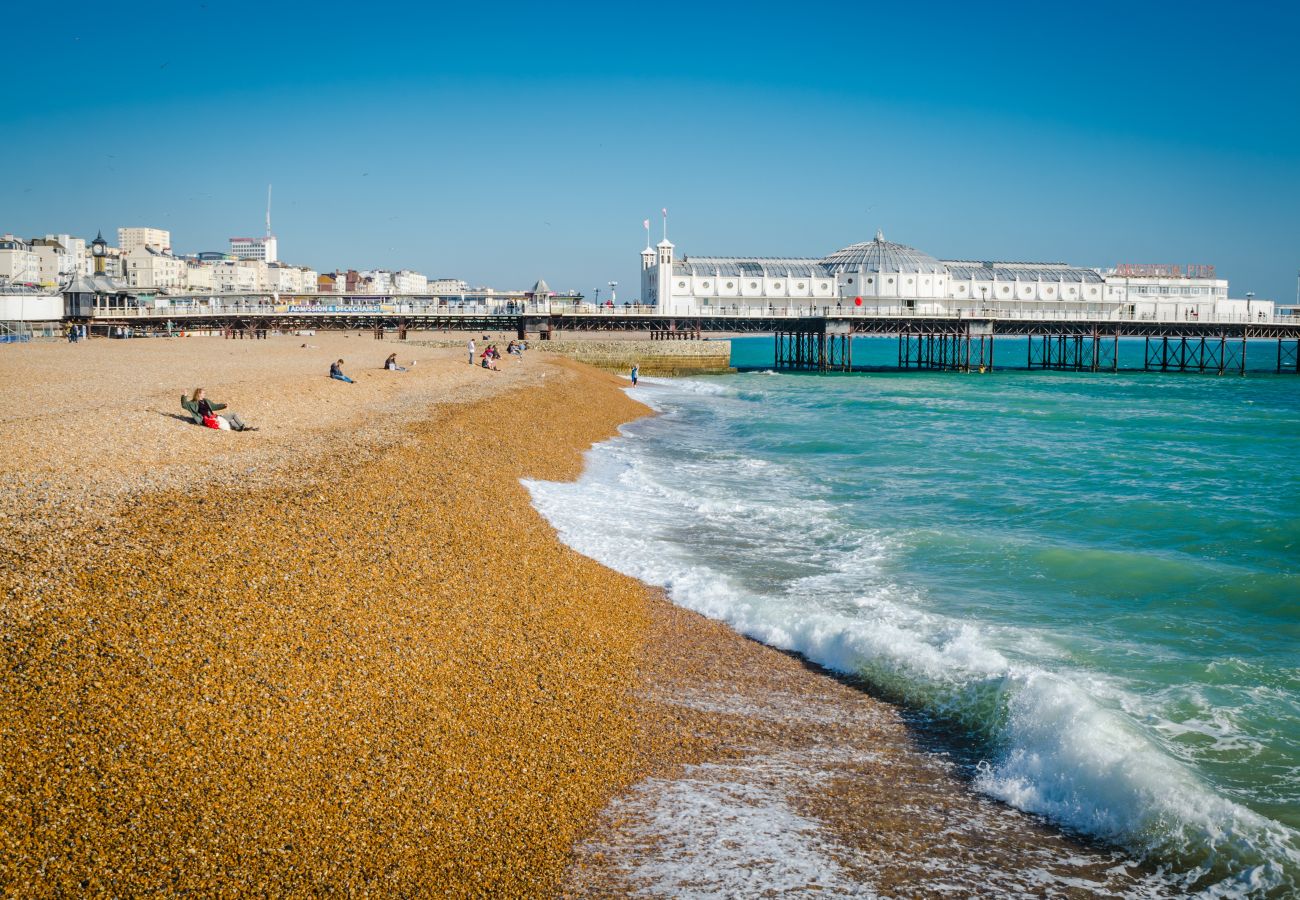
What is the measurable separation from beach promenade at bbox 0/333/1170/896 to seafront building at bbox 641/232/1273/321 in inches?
2413

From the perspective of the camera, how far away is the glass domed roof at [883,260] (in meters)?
72.6

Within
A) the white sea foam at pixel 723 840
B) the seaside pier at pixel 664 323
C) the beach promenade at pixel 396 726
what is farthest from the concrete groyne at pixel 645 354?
the white sea foam at pixel 723 840

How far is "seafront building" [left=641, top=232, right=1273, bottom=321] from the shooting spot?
72.1m

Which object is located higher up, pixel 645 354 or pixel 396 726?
pixel 645 354

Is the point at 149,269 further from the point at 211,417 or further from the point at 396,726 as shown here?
the point at 396,726

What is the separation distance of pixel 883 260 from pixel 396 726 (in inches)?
2832

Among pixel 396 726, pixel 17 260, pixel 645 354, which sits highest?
pixel 17 260

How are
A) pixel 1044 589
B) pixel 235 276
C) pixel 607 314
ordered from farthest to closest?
pixel 235 276
pixel 607 314
pixel 1044 589

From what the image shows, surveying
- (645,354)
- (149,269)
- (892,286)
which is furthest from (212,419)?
(149,269)

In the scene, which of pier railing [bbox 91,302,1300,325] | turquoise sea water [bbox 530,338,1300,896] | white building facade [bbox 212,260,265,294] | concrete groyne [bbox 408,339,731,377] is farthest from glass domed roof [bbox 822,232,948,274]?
white building facade [bbox 212,260,265,294]

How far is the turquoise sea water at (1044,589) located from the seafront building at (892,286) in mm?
46906

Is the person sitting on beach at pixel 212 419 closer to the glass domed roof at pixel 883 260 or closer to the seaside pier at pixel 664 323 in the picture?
the seaside pier at pixel 664 323

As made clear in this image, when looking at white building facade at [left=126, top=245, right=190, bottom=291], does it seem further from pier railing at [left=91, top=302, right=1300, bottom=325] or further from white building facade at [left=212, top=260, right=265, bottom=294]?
pier railing at [left=91, top=302, right=1300, bottom=325]

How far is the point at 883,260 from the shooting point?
2876 inches
